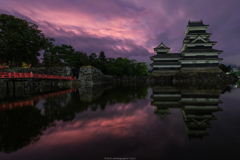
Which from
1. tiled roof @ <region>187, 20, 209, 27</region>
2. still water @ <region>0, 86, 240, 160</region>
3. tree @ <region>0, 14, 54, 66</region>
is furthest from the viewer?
tiled roof @ <region>187, 20, 209, 27</region>

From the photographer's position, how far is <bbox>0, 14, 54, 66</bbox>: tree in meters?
27.3

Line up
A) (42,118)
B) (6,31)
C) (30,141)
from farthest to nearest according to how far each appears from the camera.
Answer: (6,31) < (42,118) < (30,141)

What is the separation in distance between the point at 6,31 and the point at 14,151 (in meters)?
36.3

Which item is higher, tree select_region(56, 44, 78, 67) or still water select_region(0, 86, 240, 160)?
tree select_region(56, 44, 78, 67)

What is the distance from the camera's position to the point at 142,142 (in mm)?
3031

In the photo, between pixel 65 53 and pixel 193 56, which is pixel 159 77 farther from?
pixel 65 53

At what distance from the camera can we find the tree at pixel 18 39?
2727 centimetres

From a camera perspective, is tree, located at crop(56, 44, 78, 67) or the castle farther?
tree, located at crop(56, 44, 78, 67)

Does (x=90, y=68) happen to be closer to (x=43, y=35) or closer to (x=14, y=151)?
(x=43, y=35)

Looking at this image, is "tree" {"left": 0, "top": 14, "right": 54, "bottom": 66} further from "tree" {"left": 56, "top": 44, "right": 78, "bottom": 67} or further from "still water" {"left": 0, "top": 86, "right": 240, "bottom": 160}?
"still water" {"left": 0, "top": 86, "right": 240, "bottom": 160}

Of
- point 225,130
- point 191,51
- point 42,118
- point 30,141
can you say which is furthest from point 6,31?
point 191,51

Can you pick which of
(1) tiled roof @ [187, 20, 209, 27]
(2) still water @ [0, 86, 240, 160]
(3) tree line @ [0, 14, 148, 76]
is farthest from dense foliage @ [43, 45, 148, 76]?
(2) still water @ [0, 86, 240, 160]

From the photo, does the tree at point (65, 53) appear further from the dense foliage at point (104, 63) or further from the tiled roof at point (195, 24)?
the tiled roof at point (195, 24)

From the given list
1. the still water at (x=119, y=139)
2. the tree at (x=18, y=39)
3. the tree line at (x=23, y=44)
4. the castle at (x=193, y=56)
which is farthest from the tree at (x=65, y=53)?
the still water at (x=119, y=139)
